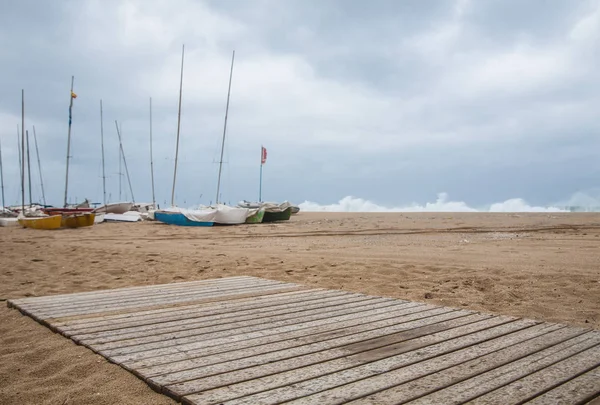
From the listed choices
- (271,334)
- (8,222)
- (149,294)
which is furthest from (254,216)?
(271,334)

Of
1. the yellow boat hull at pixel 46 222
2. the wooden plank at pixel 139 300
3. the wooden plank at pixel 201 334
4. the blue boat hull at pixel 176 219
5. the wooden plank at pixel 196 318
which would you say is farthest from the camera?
the blue boat hull at pixel 176 219

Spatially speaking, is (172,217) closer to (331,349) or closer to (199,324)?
(199,324)

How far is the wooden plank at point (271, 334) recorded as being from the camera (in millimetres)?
3277

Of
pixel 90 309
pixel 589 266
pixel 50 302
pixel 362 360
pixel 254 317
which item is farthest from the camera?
pixel 589 266

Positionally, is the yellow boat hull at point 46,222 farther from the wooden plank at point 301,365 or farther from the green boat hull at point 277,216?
the wooden plank at point 301,365

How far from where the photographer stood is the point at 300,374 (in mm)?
2773

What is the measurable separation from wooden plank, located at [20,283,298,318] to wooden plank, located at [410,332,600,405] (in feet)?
11.2

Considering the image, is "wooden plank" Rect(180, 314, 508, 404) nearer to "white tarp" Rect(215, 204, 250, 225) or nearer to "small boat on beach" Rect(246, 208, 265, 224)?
"white tarp" Rect(215, 204, 250, 225)

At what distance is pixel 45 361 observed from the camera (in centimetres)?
351

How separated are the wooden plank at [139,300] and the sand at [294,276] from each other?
253 millimetres

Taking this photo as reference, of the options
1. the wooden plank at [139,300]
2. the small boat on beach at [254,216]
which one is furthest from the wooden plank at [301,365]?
the small boat on beach at [254,216]

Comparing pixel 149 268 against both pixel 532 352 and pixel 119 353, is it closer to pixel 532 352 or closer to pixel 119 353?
pixel 119 353

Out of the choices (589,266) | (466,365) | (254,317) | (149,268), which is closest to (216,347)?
(254,317)

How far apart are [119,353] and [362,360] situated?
174cm
